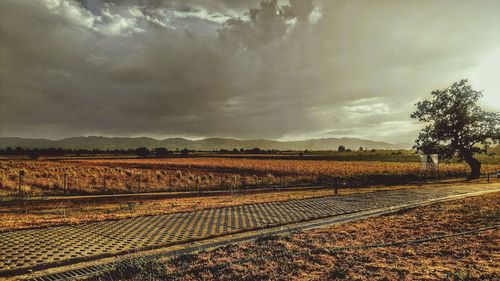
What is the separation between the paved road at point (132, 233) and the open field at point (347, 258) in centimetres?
181

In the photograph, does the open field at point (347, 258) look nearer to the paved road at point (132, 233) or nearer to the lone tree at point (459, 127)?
the paved road at point (132, 233)

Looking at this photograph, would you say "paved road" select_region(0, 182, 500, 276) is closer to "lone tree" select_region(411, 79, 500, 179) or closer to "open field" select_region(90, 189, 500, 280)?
"open field" select_region(90, 189, 500, 280)

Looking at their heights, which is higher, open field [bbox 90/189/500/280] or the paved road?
open field [bbox 90/189/500/280]

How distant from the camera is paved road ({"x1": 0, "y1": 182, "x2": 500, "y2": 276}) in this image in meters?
8.26

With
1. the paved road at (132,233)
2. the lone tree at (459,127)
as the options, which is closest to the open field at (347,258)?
the paved road at (132,233)

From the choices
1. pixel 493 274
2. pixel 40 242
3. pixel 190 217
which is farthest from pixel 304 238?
pixel 40 242

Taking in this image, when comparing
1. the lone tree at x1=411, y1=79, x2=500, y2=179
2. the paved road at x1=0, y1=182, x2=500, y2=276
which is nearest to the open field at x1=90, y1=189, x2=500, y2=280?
the paved road at x1=0, y1=182, x2=500, y2=276

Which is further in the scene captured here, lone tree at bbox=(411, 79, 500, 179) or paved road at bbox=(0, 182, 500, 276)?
lone tree at bbox=(411, 79, 500, 179)

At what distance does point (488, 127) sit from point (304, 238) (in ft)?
121

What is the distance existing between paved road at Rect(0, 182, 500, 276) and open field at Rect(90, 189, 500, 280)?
1.81m

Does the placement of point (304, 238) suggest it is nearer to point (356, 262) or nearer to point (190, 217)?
point (356, 262)

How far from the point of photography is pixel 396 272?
22.5ft

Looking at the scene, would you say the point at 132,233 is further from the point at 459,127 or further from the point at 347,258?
the point at 459,127

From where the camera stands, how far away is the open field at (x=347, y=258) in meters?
6.78
